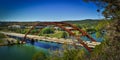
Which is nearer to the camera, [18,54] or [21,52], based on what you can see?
[18,54]

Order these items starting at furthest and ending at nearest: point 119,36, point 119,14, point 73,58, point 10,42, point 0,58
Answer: point 10,42 → point 0,58 → point 73,58 → point 119,14 → point 119,36

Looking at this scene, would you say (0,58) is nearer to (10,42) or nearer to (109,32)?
(10,42)

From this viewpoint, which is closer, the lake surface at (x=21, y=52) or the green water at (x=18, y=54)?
the green water at (x=18, y=54)

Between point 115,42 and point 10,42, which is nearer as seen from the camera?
point 115,42

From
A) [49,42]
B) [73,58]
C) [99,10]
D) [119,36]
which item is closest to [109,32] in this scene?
[119,36]

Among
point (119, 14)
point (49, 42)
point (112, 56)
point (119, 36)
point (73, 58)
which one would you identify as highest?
point (119, 14)

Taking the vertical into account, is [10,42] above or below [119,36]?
below

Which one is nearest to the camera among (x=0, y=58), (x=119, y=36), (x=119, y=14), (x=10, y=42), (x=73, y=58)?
(x=119, y=36)

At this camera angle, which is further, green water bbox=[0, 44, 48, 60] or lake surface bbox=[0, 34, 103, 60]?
lake surface bbox=[0, 34, 103, 60]

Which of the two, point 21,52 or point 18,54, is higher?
point 18,54
